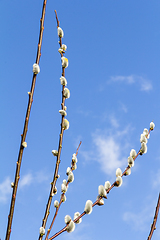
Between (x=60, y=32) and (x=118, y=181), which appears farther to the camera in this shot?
(x=60, y=32)

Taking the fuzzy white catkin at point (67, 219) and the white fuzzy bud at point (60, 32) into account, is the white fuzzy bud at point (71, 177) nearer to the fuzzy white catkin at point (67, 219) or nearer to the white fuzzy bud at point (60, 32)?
the fuzzy white catkin at point (67, 219)

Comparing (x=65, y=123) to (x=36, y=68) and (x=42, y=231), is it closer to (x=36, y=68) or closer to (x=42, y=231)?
(x=36, y=68)

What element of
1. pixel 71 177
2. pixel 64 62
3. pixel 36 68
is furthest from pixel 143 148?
pixel 36 68

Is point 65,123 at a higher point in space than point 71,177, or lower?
higher

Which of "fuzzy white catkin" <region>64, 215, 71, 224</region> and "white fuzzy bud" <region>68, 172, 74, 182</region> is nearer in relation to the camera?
"fuzzy white catkin" <region>64, 215, 71, 224</region>

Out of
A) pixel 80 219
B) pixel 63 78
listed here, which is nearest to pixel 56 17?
pixel 63 78

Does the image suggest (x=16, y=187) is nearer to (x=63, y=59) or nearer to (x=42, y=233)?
(x=42, y=233)

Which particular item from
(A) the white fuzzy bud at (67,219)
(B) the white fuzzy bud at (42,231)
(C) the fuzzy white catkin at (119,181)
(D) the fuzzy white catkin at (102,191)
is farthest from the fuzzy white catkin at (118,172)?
(B) the white fuzzy bud at (42,231)

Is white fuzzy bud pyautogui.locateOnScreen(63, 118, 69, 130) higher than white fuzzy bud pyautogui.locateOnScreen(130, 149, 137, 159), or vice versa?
white fuzzy bud pyautogui.locateOnScreen(63, 118, 69, 130)

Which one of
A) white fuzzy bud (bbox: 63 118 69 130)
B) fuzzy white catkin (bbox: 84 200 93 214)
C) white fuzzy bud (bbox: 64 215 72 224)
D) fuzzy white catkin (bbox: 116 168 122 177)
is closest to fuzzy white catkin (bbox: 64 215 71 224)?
white fuzzy bud (bbox: 64 215 72 224)

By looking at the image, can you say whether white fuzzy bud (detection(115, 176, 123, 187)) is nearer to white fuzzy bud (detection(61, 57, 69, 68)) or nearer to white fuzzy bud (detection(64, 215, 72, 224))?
white fuzzy bud (detection(64, 215, 72, 224))

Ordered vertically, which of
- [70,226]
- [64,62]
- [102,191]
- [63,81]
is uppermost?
[64,62]

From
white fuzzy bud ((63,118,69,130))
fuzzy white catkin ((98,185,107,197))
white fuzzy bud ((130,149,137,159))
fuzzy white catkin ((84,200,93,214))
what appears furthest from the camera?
white fuzzy bud ((130,149,137,159))

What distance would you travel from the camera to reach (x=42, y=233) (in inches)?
62.8
